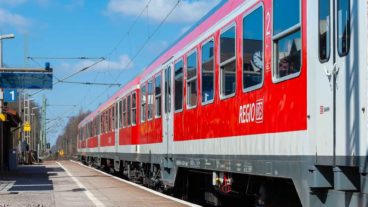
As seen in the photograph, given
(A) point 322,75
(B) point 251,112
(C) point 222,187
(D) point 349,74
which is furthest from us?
(C) point 222,187

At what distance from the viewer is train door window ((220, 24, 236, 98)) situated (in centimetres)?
892

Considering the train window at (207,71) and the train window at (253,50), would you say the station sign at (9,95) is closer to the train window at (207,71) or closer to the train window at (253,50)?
the train window at (207,71)

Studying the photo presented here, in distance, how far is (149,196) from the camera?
1490 cm

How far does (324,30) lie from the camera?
20.4 feet

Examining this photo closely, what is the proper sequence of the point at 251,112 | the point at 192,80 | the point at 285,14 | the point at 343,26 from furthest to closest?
the point at 192,80
the point at 251,112
the point at 285,14
the point at 343,26

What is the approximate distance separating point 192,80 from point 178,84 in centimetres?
138

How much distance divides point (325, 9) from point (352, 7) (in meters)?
0.51

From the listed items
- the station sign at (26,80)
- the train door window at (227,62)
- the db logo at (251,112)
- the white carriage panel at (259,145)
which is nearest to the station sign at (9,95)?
the station sign at (26,80)

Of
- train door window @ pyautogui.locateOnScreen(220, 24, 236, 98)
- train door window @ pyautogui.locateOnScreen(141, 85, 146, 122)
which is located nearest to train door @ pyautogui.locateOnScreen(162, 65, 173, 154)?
train door window @ pyautogui.locateOnScreen(141, 85, 146, 122)

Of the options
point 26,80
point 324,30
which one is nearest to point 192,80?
point 324,30

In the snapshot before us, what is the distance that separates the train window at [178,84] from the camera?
1253 cm

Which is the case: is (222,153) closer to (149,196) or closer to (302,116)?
(302,116)

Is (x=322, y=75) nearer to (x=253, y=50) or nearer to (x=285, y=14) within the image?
(x=285, y=14)

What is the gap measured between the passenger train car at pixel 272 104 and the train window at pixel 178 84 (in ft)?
0.07
